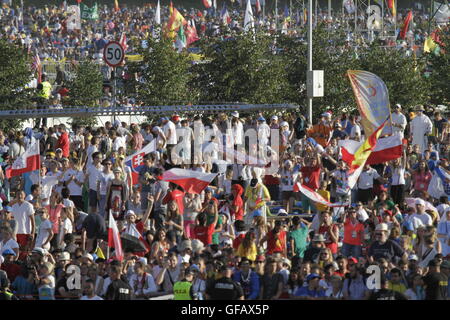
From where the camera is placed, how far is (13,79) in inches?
1266

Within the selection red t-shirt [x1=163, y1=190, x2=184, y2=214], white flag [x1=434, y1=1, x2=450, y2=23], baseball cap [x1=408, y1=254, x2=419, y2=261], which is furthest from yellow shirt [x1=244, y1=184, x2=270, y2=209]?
white flag [x1=434, y1=1, x2=450, y2=23]

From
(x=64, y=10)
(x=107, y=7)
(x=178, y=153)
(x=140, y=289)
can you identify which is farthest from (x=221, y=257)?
(x=107, y=7)

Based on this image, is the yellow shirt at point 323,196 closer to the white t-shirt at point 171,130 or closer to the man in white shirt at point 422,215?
the man in white shirt at point 422,215

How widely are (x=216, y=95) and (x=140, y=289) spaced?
57.0ft

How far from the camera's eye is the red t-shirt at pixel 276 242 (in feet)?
57.5

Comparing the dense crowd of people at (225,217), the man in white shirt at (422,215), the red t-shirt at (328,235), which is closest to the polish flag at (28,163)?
the dense crowd of people at (225,217)

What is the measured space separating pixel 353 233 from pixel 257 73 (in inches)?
578

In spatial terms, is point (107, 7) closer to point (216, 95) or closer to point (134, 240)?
point (216, 95)

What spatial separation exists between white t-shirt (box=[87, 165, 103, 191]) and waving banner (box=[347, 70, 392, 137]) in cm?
437

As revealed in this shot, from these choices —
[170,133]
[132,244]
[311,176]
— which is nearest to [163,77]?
[170,133]

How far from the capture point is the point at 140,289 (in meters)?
15.8

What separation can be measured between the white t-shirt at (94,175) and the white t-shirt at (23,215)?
1.81 metres

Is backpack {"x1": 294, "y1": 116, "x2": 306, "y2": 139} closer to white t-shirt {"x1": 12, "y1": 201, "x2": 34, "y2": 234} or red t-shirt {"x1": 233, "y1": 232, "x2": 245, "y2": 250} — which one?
white t-shirt {"x1": 12, "y1": 201, "x2": 34, "y2": 234}

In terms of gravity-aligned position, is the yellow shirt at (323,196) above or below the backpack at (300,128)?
below
